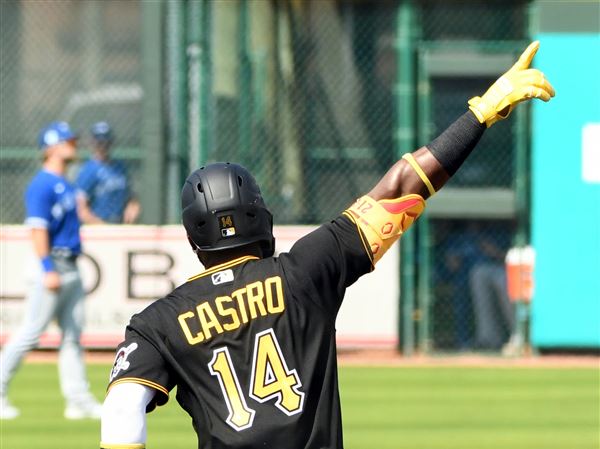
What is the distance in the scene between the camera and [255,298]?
393 centimetres

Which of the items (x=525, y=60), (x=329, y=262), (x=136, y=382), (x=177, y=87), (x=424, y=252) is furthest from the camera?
(x=177, y=87)

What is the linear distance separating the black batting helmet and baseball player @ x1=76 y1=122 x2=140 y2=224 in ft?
37.4

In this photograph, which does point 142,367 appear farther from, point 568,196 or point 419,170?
point 568,196

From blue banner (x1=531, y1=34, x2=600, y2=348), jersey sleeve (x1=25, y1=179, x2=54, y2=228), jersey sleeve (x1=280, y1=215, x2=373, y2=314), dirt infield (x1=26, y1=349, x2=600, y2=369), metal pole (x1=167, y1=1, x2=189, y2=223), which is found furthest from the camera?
metal pole (x1=167, y1=1, x2=189, y2=223)

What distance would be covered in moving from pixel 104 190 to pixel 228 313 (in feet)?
38.8

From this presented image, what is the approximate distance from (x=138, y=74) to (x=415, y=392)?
901 centimetres

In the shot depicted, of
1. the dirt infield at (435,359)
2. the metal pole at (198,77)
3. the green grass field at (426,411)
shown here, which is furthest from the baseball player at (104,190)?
the green grass field at (426,411)

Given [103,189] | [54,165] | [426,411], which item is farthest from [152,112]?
[426,411]

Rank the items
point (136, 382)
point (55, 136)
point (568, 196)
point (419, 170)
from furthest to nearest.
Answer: point (568, 196)
point (55, 136)
point (419, 170)
point (136, 382)

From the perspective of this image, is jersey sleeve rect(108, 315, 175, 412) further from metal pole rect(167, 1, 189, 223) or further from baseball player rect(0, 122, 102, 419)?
metal pole rect(167, 1, 189, 223)

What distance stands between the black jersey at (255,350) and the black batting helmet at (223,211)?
4.4 inches

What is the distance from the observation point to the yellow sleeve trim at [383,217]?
406cm

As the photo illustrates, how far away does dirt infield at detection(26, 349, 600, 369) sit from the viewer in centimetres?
1441

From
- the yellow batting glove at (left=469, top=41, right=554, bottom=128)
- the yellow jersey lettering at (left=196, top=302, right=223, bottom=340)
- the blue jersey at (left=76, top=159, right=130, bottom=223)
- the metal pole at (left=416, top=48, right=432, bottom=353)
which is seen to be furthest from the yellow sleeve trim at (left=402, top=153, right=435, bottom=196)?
the blue jersey at (left=76, top=159, right=130, bottom=223)
